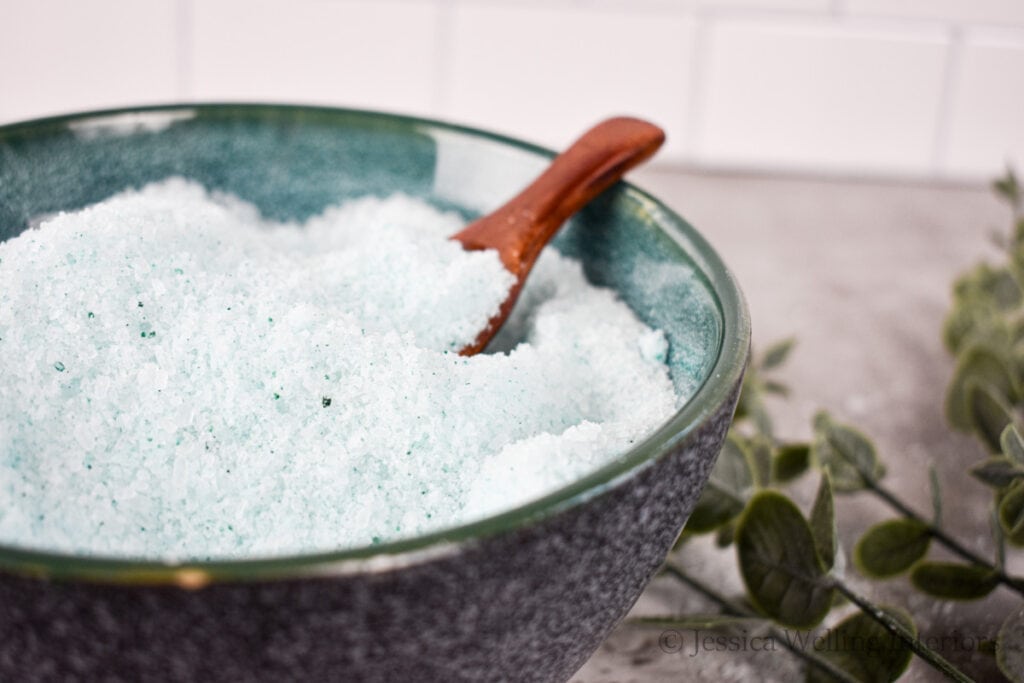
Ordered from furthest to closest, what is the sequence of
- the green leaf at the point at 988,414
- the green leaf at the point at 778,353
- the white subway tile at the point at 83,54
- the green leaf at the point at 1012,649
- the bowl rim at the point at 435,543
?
1. the white subway tile at the point at 83,54
2. the green leaf at the point at 778,353
3. the green leaf at the point at 988,414
4. the green leaf at the point at 1012,649
5. the bowl rim at the point at 435,543

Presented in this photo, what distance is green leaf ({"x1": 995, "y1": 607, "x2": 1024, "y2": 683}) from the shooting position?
1.00 feet

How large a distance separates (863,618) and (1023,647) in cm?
5

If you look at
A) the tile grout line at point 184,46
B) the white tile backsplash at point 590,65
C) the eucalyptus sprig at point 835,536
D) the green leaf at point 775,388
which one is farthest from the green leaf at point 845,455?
the tile grout line at point 184,46

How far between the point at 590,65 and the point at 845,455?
21.2 inches

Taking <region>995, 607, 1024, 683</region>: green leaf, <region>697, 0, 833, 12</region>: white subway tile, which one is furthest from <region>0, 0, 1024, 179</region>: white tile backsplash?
<region>995, 607, 1024, 683</region>: green leaf

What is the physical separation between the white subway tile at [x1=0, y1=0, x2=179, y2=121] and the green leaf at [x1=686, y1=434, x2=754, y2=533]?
2.18 feet

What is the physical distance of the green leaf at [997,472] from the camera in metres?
0.34

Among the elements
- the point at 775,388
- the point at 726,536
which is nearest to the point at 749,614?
the point at 726,536

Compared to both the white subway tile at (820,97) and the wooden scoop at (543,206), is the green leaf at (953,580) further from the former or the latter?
the white subway tile at (820,97)

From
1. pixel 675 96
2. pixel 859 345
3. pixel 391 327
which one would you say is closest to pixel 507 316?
pixel 391 327

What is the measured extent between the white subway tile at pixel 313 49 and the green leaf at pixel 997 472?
630mm

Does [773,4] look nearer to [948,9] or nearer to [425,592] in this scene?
[948,9]

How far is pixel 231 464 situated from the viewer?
0.27m

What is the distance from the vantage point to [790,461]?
1.38ft
